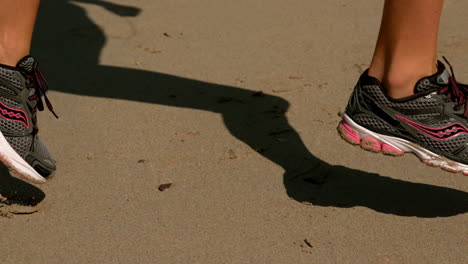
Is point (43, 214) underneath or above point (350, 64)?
underneath

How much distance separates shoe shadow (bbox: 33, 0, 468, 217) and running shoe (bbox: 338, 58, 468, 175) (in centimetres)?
24

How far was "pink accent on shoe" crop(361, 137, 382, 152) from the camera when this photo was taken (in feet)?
7.41

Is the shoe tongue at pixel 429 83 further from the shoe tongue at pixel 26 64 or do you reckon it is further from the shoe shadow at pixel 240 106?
the shoe tongue at pixel 26 64

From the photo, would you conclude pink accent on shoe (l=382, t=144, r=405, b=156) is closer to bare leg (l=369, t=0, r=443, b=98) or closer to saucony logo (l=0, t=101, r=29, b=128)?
bare leg (l=369, t=0, r=443, b=98)

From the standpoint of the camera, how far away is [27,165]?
2.23 meters

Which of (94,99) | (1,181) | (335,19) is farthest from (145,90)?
(335,19)

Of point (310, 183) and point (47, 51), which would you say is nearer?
point (310, 183)

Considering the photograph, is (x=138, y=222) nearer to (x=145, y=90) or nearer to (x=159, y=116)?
(x=159, y=116)

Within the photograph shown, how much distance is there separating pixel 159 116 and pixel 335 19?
151 cm

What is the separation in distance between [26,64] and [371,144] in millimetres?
1141

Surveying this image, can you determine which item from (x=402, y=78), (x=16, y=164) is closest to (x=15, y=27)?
(x=16, y=164)

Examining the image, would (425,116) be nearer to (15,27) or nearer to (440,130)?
(440,130)

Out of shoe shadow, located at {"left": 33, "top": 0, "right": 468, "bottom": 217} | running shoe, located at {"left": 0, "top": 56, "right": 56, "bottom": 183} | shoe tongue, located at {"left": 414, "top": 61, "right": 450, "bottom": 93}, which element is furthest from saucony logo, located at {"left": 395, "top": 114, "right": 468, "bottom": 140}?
running shoe, located at {"left": 0, "top": 56, "right": 56, "bottom": 183}

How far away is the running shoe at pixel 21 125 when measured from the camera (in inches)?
87.4
